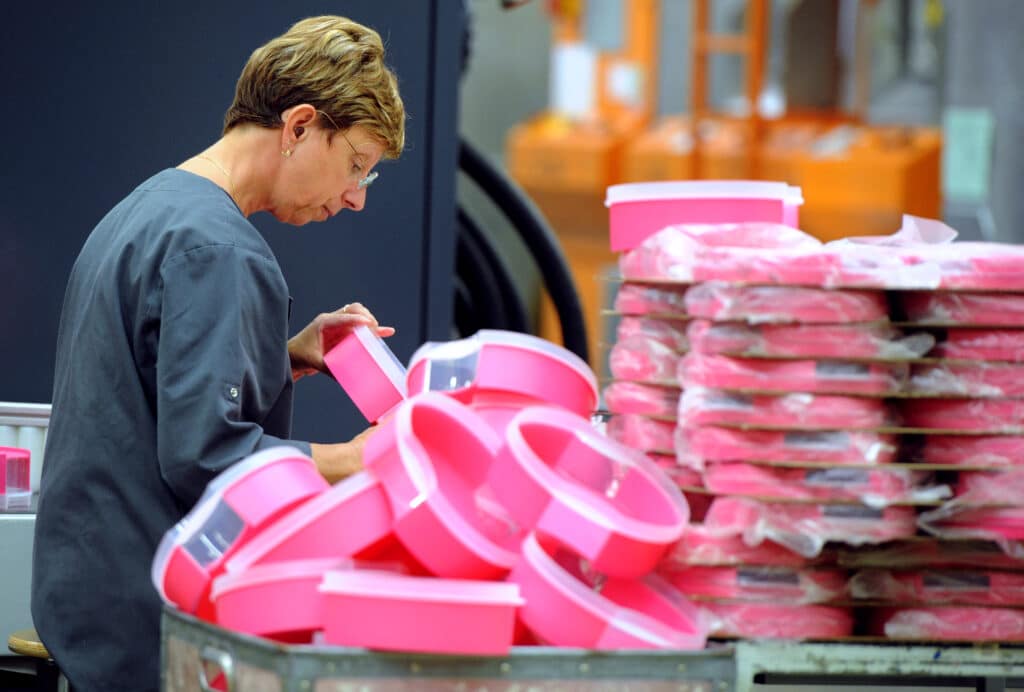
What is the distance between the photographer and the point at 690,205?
6.05ft

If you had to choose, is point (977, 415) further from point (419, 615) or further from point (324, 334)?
point (324, 334)

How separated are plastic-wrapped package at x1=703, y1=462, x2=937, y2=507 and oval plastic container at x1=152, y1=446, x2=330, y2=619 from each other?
44 centimetres

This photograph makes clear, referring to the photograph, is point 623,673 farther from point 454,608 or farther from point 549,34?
point 549,34

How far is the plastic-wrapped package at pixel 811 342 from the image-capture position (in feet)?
5.07

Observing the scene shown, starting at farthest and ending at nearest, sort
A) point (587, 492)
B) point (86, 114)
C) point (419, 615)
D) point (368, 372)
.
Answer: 1. point (86, 114)
2. point (368, 372)
3. point (587, 492)
4. point (419, 615)

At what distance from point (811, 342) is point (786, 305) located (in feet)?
0.16

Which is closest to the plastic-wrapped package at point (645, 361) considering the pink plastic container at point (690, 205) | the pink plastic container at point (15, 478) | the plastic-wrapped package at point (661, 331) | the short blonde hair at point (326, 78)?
the plastic-wrapped package at point (661, 331)

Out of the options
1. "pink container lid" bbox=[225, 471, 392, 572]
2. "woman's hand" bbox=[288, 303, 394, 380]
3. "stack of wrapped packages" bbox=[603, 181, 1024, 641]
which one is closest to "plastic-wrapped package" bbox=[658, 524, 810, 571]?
"stack of wrapped packages" bbox=[603, 181, 1024, 641]

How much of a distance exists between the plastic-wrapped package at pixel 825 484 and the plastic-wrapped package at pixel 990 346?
0.48 feet

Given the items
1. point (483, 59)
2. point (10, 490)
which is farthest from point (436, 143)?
point (483, 59)

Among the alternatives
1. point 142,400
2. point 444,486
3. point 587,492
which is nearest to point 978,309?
point 587,492

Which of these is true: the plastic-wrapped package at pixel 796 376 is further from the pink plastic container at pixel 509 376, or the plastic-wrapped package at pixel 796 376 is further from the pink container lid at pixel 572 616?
the pink container lid at pixel 572 616

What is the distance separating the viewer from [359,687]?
1378mm

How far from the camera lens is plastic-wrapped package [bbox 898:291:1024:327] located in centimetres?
157
